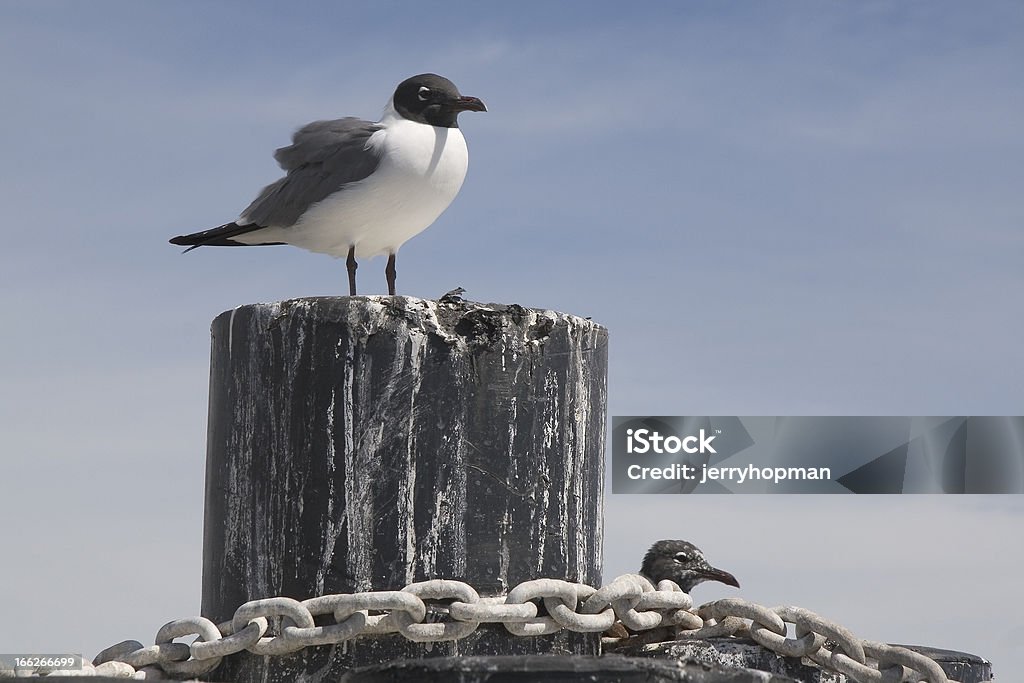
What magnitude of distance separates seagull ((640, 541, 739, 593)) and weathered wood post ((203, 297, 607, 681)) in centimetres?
230

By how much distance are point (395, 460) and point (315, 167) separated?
10.1 feet

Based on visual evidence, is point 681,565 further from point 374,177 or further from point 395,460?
point 395,460

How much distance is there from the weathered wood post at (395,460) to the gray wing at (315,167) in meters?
2.42

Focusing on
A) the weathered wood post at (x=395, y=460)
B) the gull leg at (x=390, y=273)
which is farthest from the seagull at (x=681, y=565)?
the weathered wood post at (x=395, y=460)

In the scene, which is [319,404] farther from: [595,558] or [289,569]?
[595,558]

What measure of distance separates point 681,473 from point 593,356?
15.4 ft

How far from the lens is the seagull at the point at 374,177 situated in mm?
5980

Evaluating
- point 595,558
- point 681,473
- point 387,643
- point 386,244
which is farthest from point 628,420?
point 387,643

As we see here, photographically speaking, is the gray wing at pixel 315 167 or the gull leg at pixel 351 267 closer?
the gray wing at pixel 315 167

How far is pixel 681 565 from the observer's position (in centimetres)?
596

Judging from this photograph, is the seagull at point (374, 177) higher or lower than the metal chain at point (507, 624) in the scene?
higher

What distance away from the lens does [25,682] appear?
313 centimetres

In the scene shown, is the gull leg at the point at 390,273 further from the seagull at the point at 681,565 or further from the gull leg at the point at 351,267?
the seagull at the point at 681,565

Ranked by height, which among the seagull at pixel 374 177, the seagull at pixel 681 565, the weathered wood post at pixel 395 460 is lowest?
the seagull at pixel 681 565
